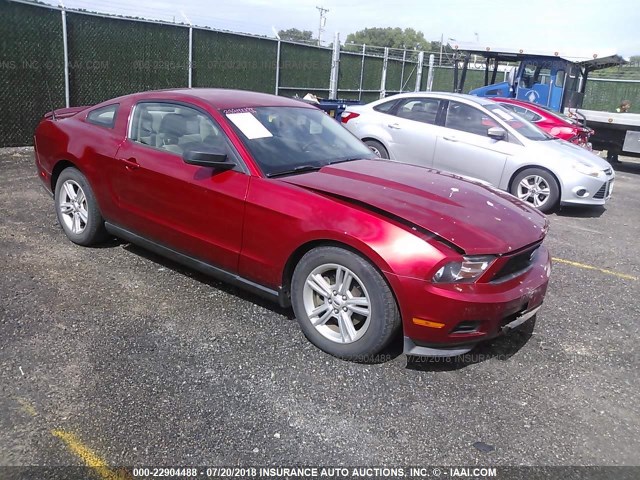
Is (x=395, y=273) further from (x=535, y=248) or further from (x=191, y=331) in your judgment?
(x=191, y=331)

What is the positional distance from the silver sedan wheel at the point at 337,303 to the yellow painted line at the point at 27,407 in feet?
5.23

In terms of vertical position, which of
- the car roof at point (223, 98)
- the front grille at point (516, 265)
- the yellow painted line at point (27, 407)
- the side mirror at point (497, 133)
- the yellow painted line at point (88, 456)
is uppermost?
the car roof at point (223, 98)

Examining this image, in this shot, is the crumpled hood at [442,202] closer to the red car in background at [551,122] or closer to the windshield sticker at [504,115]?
the windshield sticker at [504,115]

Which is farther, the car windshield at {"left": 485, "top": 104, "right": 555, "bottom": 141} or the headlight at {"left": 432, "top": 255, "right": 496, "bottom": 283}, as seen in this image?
the car windshield at {"left": 485, "top": 104, "right": 555, "bottom": 141}

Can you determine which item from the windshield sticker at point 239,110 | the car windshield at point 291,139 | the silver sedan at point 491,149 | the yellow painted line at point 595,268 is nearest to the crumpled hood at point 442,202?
the car windshield at point 291,139

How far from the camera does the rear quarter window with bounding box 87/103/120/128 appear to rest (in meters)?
4.63

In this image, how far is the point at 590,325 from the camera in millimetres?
4125

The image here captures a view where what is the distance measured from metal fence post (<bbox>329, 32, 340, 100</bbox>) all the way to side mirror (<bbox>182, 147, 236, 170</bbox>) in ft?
45.3

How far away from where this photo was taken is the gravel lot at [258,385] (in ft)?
8.54

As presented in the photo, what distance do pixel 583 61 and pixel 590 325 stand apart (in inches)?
442

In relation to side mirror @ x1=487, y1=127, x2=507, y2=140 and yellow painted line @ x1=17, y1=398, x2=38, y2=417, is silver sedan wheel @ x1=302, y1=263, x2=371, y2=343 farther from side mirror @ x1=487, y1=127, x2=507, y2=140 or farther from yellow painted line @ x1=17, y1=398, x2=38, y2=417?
side mirror @ x1=487, y1=127, x2=507, y2=140

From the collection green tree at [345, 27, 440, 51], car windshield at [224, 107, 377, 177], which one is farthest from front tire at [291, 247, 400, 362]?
green tree at [345, 27, 440, 51]

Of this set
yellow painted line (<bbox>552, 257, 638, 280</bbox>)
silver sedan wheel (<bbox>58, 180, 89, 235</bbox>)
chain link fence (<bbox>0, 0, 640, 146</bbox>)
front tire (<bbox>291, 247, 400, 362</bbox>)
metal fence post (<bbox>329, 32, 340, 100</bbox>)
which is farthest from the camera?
metal fence post (<bbox>329, 32, 340, 100</bbox>)

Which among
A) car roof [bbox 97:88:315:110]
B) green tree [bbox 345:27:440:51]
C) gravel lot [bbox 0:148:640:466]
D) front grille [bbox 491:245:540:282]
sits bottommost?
gravel lot [bbox 0:148:640:466]
